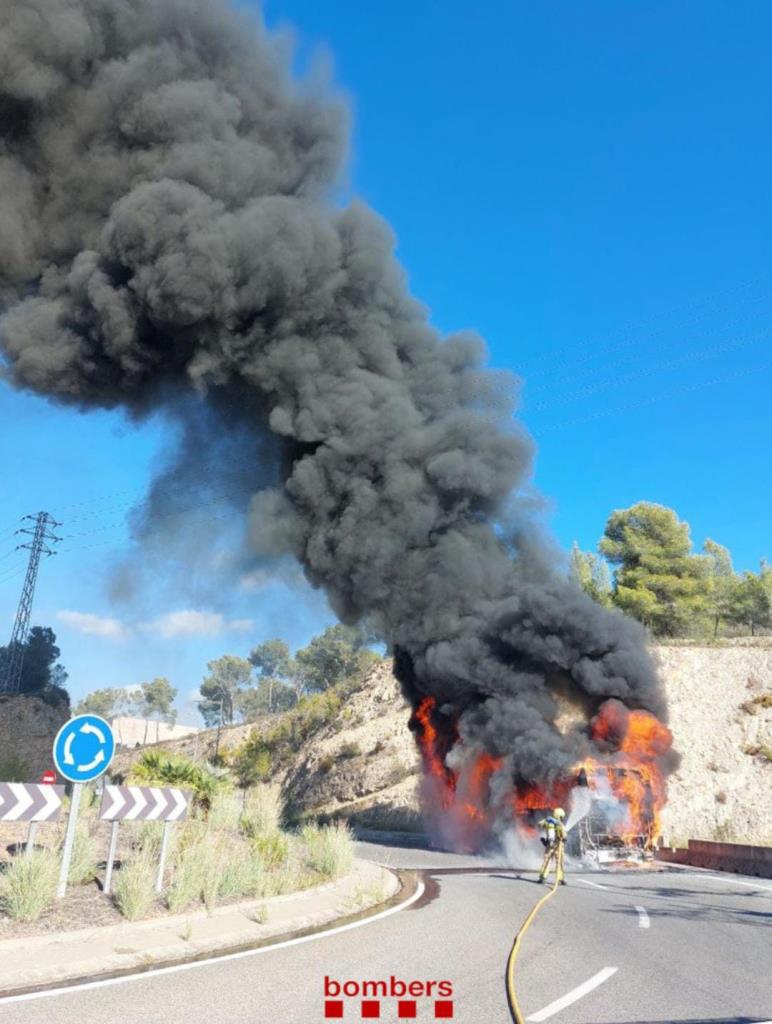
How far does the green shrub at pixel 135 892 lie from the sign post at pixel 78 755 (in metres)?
0.59

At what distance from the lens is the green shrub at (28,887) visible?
23.2ft

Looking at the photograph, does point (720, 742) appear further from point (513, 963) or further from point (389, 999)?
point (389, 999)

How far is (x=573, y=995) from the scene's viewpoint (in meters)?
5.46

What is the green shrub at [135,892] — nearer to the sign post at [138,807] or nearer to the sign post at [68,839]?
the sign post at [138,807]

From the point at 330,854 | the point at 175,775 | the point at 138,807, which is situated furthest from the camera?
the point at 175,775

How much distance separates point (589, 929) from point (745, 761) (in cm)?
2887

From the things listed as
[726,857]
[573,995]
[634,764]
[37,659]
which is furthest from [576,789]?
[37,659]

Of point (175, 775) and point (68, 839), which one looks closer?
point (68, 839)

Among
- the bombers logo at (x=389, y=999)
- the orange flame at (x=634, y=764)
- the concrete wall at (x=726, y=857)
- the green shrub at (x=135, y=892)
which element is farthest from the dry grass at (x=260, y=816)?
the concrete wall at (x=726, y=857)

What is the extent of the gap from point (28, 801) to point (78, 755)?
1.99 feet

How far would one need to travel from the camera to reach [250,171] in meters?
23.9

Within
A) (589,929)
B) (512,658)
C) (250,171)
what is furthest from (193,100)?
(589,929)

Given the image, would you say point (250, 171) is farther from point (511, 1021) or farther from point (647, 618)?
point (647, 618)

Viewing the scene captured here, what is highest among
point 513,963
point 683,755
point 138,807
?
point 683,755
